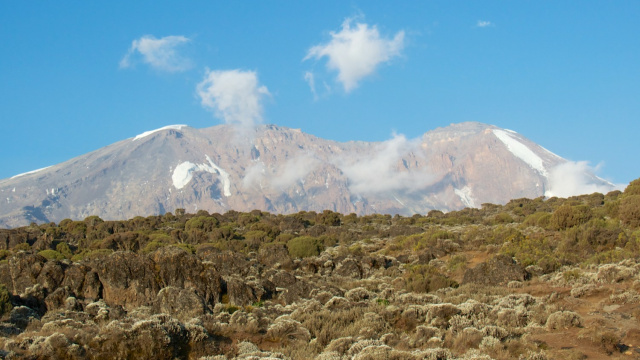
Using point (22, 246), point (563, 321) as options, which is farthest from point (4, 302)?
point (22, 246)

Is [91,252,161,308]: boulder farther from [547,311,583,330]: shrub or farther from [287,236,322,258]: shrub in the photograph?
[287,236,322,258]: shrub

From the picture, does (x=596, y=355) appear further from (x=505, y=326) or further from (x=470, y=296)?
(x=470, y=296)

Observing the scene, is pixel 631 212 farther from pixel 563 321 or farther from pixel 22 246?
pixel 22 246

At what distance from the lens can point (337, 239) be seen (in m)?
39.1

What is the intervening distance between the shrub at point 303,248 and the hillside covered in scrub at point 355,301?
1.27 feet

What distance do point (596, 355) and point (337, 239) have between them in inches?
1187

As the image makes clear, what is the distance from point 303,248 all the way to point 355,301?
1749 cm

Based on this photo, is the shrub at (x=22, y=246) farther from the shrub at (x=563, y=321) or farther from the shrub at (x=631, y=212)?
the shrub at (x=631, y=212)

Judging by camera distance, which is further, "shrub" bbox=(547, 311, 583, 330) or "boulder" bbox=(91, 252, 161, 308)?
"boulder" bbox=(91, 252, 161, 308)

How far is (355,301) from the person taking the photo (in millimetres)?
14961

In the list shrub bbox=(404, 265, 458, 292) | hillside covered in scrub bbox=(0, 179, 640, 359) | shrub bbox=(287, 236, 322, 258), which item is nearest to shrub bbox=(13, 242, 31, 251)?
hillside covered in scrub bbox=(0, 179, 640, 359)

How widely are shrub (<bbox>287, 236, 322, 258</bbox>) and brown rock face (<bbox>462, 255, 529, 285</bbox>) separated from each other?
14.1 metres

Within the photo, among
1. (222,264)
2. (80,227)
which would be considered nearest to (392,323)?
(222,264)

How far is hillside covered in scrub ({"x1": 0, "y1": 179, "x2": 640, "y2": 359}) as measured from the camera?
922 cm
